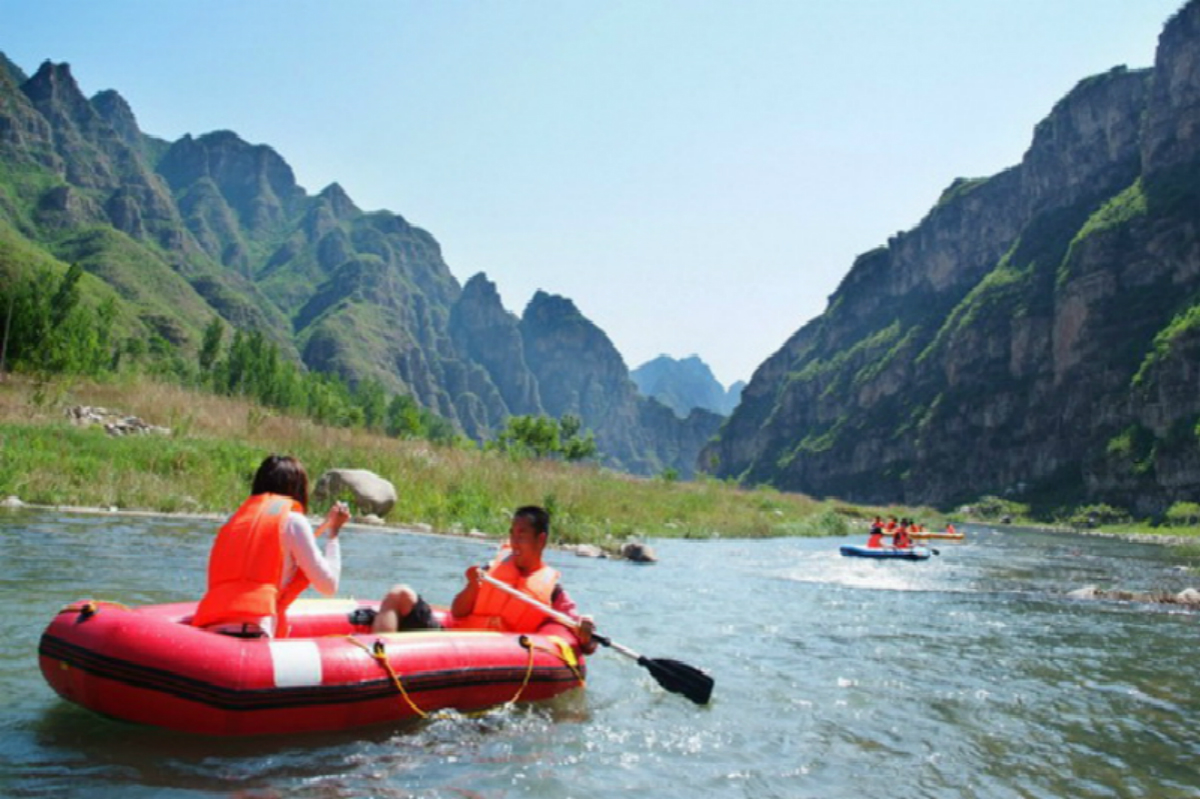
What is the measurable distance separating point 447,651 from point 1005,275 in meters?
155

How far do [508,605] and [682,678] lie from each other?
1690 mm

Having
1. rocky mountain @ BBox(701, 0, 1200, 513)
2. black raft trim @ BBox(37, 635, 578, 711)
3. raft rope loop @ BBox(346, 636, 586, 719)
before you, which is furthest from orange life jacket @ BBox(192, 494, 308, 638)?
rocky mountain @ BBox(701, 0, 1200, 513)

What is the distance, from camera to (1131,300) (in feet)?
348

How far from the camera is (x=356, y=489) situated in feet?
62.0

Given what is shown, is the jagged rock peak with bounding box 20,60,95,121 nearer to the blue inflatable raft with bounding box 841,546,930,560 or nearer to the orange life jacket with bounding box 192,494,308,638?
the blue inflatable raft with bounding box 841,546,930,560

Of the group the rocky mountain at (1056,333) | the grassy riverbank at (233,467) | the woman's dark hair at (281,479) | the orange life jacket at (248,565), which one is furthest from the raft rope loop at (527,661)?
the rocky mountain at (1056,333)

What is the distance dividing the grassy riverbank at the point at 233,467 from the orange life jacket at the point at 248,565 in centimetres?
1208

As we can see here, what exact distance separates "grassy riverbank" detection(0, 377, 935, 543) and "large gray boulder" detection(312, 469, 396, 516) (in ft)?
2.17

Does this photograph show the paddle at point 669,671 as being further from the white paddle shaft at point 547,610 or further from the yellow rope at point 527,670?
the yellow rope at point 527,670

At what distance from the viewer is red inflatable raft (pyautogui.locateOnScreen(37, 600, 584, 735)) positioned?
480cm

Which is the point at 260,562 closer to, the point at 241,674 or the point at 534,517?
the point at 241,674

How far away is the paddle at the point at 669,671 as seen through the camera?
261 inches

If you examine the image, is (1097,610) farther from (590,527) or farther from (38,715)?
(38,715)

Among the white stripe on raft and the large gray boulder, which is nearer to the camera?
the white stripe on raft
